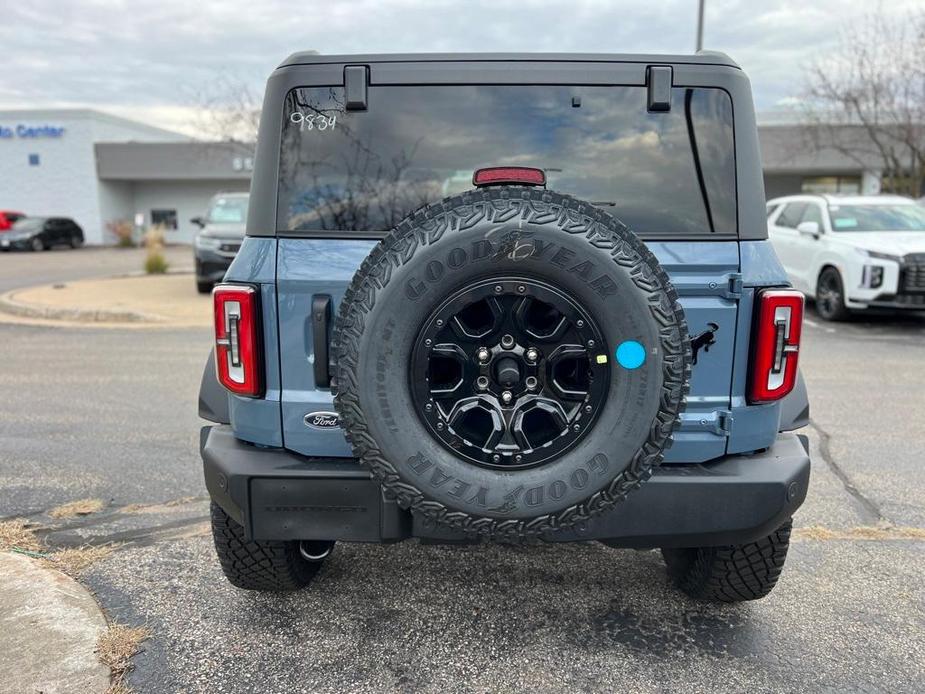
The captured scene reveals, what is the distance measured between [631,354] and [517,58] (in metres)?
1.15

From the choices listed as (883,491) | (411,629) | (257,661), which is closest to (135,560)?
(257,661)

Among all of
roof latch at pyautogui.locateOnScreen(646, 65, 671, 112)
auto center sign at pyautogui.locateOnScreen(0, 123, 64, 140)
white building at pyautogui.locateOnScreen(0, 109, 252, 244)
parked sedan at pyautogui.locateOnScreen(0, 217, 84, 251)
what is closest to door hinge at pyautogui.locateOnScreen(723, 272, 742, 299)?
roof latch at pyautogui.locateOnScreen(646, 65, 671, 112)

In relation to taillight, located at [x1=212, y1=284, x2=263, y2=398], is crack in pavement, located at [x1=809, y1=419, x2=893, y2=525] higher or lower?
lower

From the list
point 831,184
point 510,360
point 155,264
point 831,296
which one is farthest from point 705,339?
point 831,184

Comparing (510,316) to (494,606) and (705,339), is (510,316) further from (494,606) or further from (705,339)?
(494,606)

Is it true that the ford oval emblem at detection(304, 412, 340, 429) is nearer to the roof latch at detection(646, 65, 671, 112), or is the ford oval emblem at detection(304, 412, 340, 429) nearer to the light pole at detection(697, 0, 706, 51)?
the roof latch at detection(646, 65, 671, 112)

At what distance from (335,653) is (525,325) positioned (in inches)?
55.7

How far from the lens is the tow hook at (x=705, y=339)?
7.84ft

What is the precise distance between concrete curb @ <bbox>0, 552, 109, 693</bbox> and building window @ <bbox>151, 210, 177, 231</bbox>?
40987 mm

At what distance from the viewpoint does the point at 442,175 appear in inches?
102

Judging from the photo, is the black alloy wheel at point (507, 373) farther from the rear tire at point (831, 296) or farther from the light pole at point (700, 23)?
the light pole at point (700, 23)

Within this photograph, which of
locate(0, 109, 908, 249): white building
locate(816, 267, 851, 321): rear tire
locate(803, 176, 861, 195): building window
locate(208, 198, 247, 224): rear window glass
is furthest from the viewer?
locate(0, 109, 908, 249): white building

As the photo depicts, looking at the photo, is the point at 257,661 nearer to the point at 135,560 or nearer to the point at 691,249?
the point at 135,560

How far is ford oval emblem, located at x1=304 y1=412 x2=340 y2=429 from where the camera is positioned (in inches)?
95.6
